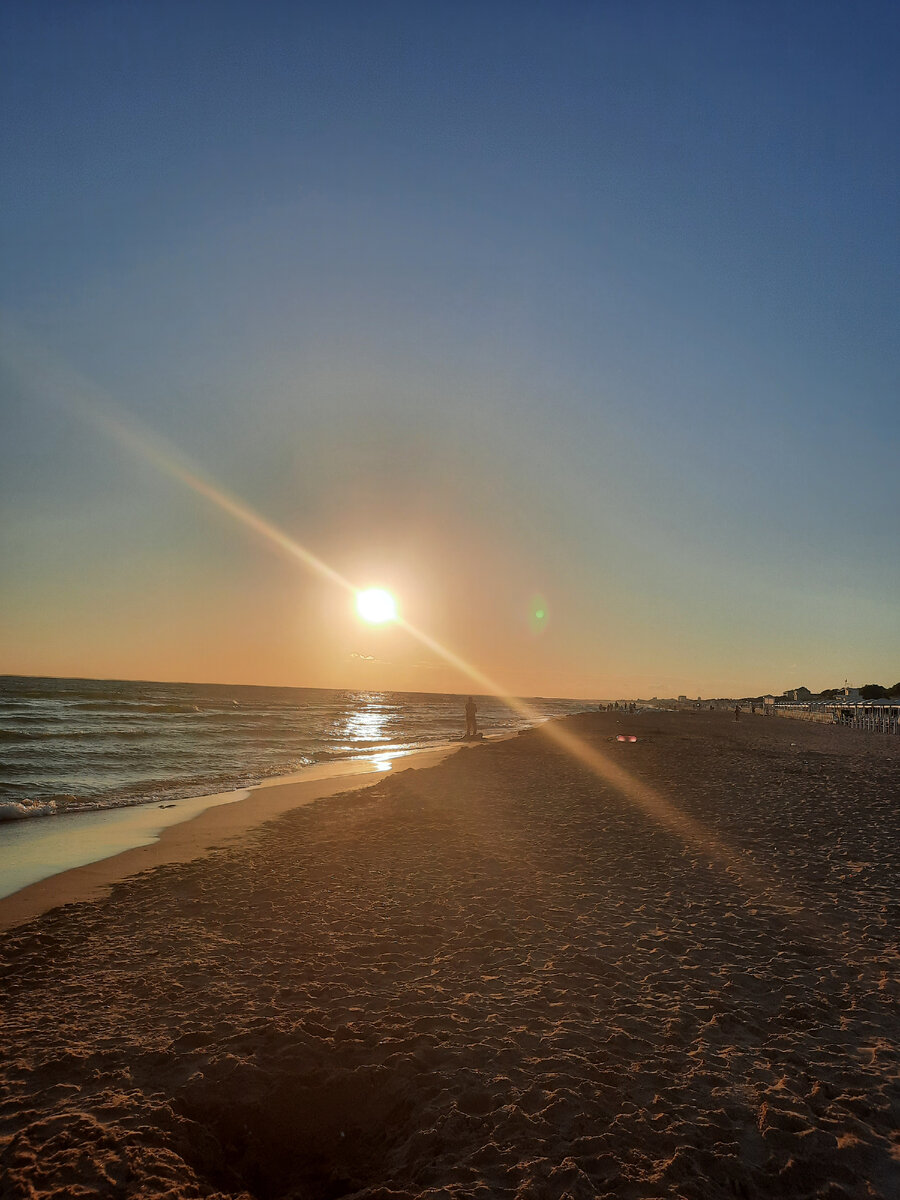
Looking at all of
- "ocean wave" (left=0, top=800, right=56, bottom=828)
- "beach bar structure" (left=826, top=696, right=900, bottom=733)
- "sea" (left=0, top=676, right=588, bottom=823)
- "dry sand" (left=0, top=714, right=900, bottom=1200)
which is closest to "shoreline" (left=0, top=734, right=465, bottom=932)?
"ocean wave" (left=0, top=800, right=56, bottom=828)

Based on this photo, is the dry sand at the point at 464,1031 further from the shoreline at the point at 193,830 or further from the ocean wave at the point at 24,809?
the ocean wave at the point at 24,809

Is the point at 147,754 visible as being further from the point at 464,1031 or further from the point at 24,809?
the point at 464,1031

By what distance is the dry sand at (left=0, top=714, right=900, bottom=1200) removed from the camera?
3.96m

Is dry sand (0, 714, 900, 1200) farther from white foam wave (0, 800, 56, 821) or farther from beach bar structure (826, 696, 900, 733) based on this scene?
beach bar structure (826, 696, 900, 733)

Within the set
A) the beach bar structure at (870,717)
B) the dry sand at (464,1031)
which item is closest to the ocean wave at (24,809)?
the dry sand at (464,1031)

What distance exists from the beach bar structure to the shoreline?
3937 cm

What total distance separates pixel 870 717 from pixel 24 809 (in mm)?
59814

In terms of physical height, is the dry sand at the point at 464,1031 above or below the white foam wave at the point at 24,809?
above

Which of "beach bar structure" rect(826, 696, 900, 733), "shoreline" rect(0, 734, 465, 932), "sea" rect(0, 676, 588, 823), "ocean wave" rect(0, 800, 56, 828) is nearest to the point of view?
"shoreline" rect(0, 734, 465, 932)

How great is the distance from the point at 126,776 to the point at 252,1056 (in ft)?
66.9

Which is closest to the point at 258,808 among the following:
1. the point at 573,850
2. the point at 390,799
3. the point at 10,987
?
the point at 390,799

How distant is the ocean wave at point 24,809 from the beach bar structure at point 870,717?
167ft

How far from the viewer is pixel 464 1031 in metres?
5.37

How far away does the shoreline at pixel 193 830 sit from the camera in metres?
9.07
